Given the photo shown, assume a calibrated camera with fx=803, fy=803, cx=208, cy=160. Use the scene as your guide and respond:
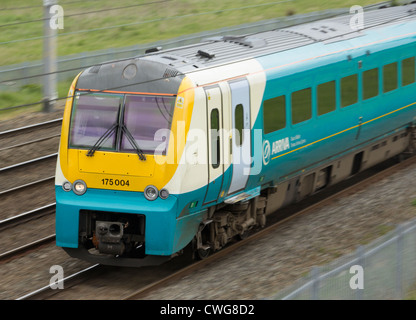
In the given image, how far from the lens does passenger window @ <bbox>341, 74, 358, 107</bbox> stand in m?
15.2

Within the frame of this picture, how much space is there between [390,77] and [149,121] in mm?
7120

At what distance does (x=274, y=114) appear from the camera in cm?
1334

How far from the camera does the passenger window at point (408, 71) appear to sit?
1725 centimetres

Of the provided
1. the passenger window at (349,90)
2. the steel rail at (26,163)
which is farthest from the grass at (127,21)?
the passenger window at (349,90)

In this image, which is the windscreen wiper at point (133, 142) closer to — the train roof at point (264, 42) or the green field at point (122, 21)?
the train roof at point (264, 42)

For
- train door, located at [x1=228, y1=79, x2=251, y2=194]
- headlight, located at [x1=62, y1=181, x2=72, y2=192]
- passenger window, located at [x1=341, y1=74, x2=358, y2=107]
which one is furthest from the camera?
passenger window, located at [x1=341, y1=74, x2=358, y2=107]

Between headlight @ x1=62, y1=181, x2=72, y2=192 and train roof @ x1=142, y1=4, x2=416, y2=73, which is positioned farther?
train roof @ x1=142, y1=4, x2=416, y2=73

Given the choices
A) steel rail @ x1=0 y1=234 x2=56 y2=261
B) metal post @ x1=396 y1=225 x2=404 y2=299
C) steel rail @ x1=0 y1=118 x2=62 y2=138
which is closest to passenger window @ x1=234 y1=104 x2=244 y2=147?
metal post @ x1=396 y1=225 x2=404 y2=299

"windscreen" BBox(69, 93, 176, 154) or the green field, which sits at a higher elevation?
"windscreen" BBox(69, 93, 176, 154)

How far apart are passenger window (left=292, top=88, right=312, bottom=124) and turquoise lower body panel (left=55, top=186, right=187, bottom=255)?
3191 millimetres

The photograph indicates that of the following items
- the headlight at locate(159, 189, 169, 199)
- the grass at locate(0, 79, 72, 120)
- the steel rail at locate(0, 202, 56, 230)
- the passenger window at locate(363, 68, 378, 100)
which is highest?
the passenger window at locate(363, 68, 378, 100)

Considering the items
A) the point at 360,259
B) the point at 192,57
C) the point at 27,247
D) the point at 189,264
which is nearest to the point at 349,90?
the point at 192,57

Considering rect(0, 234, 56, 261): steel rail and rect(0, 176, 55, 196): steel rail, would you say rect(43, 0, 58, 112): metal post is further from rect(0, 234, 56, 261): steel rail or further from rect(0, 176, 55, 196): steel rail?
rect(0, 234, 56, 261): steel rail
